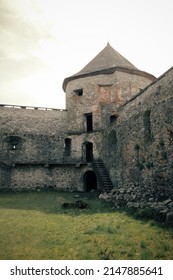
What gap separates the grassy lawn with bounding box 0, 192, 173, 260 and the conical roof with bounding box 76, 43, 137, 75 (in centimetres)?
1438

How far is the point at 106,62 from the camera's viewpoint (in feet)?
82.5

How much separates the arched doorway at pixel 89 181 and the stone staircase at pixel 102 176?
1.54 meters

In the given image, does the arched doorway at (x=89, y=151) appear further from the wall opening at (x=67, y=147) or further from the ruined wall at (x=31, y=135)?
the ruined wall at (x=31, y=135)

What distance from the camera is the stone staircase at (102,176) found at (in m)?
20.0

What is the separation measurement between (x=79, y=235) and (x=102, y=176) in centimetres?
1143

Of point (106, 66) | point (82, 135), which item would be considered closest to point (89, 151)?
point (82, 135)

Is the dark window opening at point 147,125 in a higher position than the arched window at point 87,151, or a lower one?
higher

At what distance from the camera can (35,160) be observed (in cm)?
2319

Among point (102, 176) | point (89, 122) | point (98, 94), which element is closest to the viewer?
point (102, 176)

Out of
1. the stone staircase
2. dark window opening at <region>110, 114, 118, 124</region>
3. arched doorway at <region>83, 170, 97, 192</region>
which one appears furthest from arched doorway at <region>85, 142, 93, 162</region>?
dark window opening at <region>110, 114, 118, 124</region>

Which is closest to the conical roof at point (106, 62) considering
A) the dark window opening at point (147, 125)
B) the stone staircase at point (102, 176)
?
the dark window opening at point (147, 125)

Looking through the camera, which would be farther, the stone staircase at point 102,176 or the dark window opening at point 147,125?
the stone staircase at point 102,176

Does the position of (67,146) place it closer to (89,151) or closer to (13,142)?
(89,151)

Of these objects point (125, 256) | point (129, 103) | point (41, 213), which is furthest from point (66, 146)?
point (125, 256)
